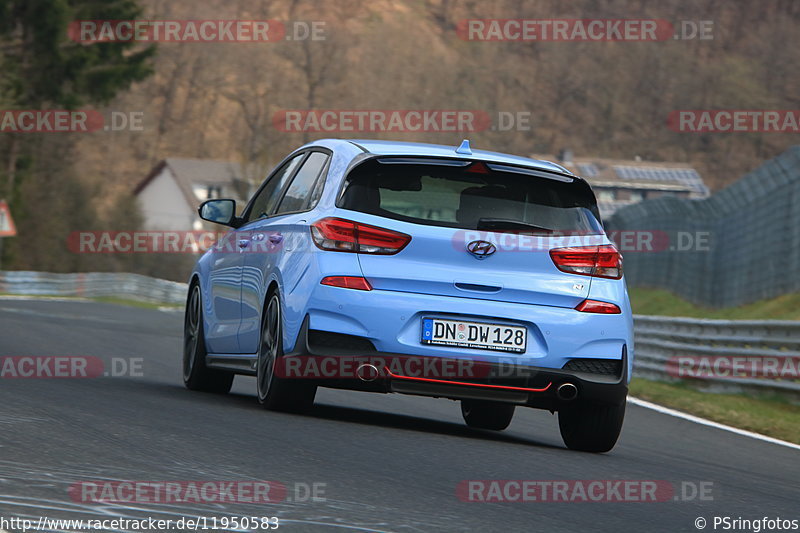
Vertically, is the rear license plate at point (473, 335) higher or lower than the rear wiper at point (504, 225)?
lower

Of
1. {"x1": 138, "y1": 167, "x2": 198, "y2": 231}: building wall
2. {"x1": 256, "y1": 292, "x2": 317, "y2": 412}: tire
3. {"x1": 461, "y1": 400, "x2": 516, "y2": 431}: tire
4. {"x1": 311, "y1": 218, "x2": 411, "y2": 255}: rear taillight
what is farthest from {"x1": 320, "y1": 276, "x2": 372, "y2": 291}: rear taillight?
{"x1": 138, "y1": 167, "x2": 198, "y2": 231}: building wall

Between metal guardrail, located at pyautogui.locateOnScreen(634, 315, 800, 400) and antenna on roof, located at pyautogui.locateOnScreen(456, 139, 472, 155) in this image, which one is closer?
antenna on roof, located at pyautogui.locateOnScreen(456, 139, 472, 155)

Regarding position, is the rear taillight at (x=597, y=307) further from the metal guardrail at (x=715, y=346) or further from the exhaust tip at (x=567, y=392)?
the metal guardrail at (x=715, y=346)

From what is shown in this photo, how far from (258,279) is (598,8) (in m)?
144

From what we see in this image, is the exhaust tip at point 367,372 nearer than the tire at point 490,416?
Yes

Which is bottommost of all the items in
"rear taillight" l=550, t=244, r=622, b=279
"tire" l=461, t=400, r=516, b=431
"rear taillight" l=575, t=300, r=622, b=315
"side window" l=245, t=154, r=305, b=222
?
"tire" l=461, t=400, r=516, b=431

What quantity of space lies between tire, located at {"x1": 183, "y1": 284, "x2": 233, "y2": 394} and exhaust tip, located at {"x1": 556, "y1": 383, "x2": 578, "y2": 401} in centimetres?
303

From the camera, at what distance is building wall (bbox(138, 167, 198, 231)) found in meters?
121

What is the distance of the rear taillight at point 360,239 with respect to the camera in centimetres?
822

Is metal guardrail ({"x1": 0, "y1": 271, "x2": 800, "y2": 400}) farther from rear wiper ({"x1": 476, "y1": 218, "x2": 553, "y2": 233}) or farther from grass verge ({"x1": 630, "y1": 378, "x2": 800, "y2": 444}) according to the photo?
rear wiper ({"x1": 476, "y1": 218, "x2": 553, "y2": 233})

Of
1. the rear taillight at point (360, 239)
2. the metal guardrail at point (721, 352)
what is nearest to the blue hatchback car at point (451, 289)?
the rear taillight at point (360, 239)

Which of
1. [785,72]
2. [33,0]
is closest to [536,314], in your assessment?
[33,0]

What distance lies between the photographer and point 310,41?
105938 mm

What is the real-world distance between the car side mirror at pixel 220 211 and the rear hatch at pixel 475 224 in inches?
76.8
